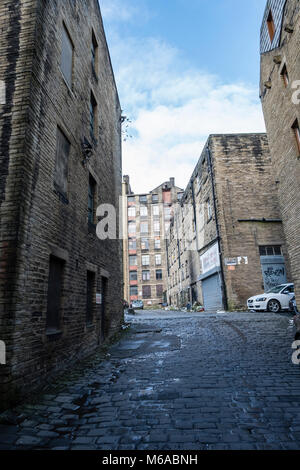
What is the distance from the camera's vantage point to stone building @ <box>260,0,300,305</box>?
9.39 meters

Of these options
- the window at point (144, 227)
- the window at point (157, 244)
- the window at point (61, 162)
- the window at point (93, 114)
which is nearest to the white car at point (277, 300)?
the window at point (93, 114)

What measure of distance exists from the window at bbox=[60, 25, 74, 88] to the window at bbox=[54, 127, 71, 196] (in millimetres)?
1669

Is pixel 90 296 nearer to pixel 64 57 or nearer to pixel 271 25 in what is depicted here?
pixel 64 57

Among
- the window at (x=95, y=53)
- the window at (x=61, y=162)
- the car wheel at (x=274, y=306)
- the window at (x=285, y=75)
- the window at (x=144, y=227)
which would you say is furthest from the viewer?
the window at (x=144, y=227)

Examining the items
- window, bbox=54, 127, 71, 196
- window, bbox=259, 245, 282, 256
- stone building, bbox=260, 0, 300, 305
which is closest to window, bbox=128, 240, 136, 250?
window, bbox=259, 245, 282, 256

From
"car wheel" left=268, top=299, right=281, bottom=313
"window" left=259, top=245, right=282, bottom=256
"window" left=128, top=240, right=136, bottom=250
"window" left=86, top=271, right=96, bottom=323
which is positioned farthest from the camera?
"window" left=128, top=240, right=136, bottom=250

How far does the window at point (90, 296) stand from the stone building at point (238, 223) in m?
11.3

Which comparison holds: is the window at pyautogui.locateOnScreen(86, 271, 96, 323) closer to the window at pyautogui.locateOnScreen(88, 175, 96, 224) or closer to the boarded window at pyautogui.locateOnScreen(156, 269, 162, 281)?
the window at pyautogui.locateOnScreen(88, 175, 96, 224)

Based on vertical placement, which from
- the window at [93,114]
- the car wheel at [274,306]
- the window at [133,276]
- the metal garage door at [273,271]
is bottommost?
the car wheel at [274,306]

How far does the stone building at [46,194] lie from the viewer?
4168mm

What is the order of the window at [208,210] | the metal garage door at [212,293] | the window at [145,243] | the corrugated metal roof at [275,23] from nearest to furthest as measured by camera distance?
the corrugated metal roof at [275,23] → the metal garage door at [212,293] → the window at [208,210] → the window at [145,243]

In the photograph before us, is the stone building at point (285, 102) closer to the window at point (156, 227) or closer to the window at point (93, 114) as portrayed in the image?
the window at point (93, 114)

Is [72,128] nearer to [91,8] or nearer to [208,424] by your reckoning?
Answer: [91,8]
